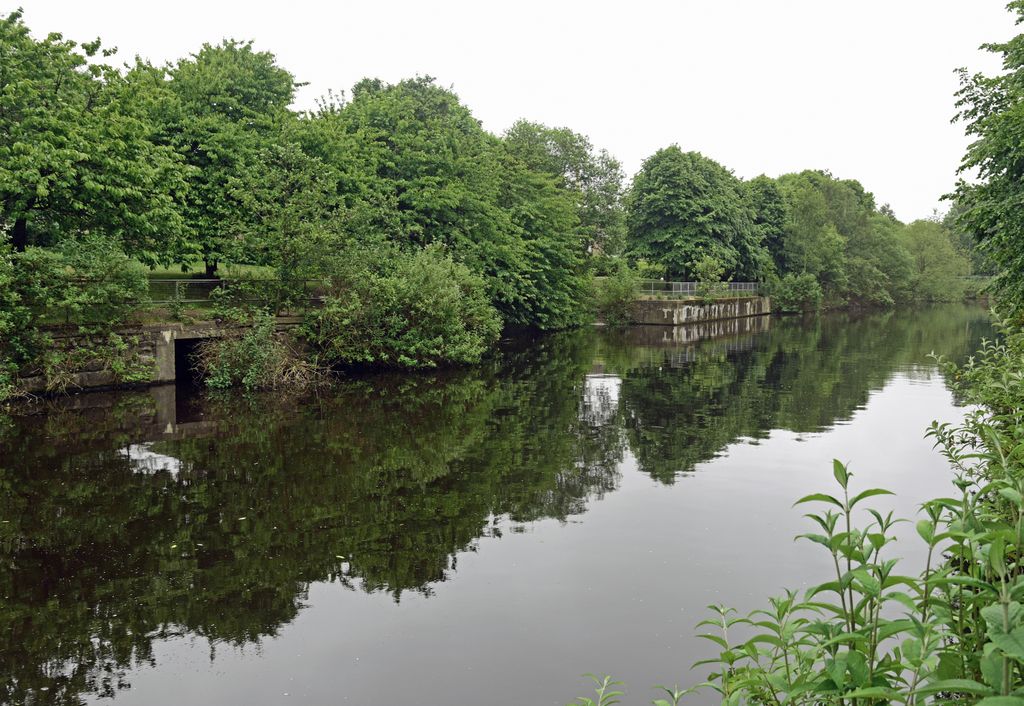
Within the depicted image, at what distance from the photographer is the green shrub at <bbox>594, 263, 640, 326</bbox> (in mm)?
56344

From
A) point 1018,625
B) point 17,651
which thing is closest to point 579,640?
point 17,651

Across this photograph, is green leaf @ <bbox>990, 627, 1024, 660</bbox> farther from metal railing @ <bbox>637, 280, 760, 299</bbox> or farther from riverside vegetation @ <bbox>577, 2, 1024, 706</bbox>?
metal railing @ <bbox>637, 280, 760, 299</bbox>

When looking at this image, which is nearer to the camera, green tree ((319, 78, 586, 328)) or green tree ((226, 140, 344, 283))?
green tree ((226, 140, 344, 283))

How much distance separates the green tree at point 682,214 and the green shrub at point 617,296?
6912 mm

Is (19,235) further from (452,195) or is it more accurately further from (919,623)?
(919,623)

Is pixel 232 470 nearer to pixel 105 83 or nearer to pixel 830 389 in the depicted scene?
pixel 105 83

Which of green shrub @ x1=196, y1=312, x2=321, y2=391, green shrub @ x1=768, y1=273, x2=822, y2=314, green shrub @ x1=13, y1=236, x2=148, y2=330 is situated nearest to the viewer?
green shrub @ x1=13, y1=236, x2=148, y2=330

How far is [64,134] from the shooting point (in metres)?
22.5

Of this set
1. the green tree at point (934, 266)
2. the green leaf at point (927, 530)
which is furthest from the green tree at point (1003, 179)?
the green tree at point (934, 266)

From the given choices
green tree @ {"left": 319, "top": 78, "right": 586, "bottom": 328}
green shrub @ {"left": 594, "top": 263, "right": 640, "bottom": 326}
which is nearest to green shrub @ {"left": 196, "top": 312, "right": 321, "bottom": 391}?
green tree @ {"left": 319, "top": 78, "right": 586, "bottom": 328}

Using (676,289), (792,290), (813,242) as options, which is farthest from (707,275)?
(813,242)

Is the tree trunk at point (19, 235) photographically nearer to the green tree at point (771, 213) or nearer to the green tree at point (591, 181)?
the green tree at point (591, 181)

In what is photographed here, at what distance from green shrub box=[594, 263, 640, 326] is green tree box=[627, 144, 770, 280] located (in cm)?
691

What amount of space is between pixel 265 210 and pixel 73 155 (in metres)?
6.82
